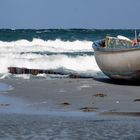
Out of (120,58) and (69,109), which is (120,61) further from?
(69,109)

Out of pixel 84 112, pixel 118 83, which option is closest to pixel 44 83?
pixel 118 83

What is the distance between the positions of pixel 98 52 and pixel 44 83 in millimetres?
1689

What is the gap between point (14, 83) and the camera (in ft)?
50.2

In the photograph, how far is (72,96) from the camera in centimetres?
1255

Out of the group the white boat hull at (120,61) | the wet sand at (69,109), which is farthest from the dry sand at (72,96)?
the white boat hull at (120,61)

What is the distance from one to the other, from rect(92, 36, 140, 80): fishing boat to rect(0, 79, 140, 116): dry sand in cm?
31

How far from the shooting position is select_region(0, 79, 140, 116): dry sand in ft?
35.0

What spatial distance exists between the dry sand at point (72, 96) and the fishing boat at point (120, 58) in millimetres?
313

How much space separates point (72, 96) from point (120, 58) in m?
2.16

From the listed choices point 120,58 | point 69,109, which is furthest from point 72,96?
point 120,58

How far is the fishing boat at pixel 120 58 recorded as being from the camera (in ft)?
45.1

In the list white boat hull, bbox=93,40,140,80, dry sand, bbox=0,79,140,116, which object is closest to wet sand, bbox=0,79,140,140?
dry sand, bbox=0,79,140,116

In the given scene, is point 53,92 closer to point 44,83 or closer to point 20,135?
point 44,83

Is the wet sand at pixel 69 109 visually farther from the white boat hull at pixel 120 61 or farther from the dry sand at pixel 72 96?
the white boat hull at pixel 120 61
